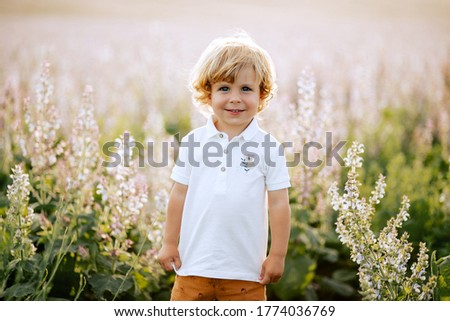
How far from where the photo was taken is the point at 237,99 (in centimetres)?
249

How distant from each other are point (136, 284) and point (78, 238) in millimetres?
355

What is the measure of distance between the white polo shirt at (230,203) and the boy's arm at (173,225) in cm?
4

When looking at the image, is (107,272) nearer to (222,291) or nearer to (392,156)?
(222,291)

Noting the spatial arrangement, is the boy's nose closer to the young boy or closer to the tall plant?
the young boy

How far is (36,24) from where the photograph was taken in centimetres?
757

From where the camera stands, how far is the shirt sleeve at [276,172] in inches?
98.2

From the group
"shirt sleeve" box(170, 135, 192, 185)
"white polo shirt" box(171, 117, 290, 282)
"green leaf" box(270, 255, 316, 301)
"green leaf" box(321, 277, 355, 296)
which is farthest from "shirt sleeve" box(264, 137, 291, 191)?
"green leaf" box(321, 277, 355, 296)

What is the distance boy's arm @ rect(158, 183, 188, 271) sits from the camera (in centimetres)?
261

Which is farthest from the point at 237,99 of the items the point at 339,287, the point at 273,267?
the point at 339,287

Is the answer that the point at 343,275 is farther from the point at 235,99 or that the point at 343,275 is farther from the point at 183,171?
the point at 235,99

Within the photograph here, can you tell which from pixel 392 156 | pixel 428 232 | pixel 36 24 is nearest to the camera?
pixel 428 232

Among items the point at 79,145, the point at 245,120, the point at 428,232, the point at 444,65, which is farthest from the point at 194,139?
the point at 444,65

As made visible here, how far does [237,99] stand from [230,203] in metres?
0.41

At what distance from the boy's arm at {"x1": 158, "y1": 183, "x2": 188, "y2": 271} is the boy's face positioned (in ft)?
1.13
